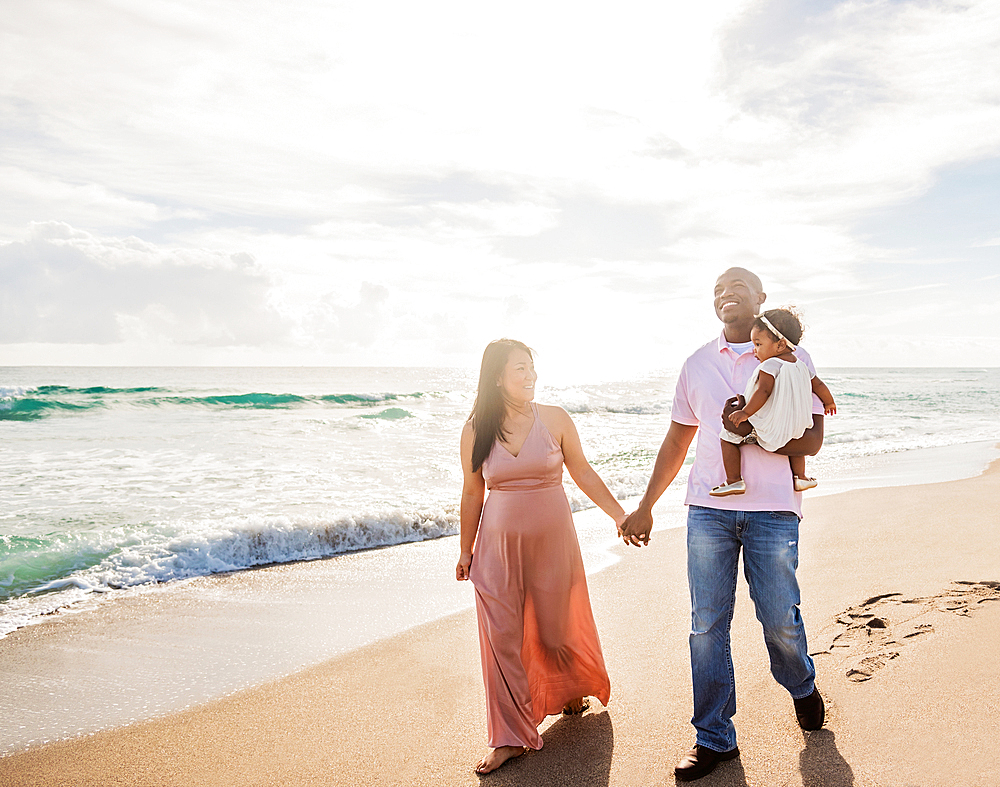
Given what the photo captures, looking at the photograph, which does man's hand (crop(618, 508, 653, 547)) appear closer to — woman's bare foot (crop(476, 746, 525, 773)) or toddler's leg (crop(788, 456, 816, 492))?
toddler's leg (crop(788, 456, 816, 492))

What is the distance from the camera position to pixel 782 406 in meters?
2.76

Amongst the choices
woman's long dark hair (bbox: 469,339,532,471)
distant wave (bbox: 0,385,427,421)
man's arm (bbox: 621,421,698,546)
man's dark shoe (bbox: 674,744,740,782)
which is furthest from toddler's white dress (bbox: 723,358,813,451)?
distant wave (bbox: 0,385,427,421)

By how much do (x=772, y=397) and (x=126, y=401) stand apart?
96.7 ft

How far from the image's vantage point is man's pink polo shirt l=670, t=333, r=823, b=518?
289 cm

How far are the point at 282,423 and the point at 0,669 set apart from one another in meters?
17.2

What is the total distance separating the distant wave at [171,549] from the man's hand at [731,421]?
5915mm

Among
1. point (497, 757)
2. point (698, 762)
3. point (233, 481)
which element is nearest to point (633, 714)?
point (698, 762)

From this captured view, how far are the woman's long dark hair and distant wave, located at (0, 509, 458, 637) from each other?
186 inches

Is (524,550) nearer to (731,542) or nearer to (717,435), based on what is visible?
(731,542)

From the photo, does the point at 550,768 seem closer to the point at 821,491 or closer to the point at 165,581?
the point at 165,581

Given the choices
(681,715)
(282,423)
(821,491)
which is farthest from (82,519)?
(282,423)

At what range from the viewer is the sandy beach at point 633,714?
9.77ft

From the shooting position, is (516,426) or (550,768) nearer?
(550,768)

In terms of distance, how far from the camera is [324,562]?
7.36 metres
